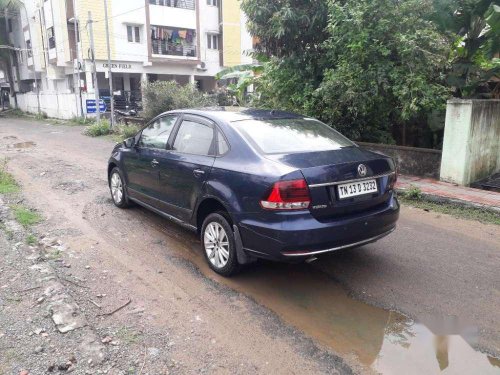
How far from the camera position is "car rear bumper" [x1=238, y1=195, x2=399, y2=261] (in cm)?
367

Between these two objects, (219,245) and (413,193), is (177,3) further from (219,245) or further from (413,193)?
(219,245)

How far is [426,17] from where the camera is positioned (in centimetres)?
866

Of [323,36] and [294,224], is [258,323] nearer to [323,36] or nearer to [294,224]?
[294,224]

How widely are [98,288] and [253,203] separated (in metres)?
1.73

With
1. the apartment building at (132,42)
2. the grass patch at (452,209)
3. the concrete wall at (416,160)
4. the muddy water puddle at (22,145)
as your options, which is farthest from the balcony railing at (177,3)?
the grass patch at (452,209)

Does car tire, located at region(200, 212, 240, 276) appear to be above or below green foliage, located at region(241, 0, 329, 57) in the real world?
below

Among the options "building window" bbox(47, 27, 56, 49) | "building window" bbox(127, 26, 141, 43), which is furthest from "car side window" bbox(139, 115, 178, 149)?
"building window" bbox(47, 27, 56, 49)

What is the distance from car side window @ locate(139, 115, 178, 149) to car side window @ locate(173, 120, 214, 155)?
282 millimetres

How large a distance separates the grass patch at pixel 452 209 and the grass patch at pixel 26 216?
5748 mm

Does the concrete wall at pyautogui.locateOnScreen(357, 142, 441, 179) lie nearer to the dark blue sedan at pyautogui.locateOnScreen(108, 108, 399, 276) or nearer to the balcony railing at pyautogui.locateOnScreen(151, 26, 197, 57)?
the dark blue sedan at pyautogui.locateOnScreen(108, 108, 399, 276)

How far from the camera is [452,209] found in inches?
267

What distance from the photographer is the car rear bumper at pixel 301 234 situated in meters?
3.67

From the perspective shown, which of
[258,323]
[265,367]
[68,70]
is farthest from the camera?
[68,70]

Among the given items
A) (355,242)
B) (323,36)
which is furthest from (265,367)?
(323,36)
